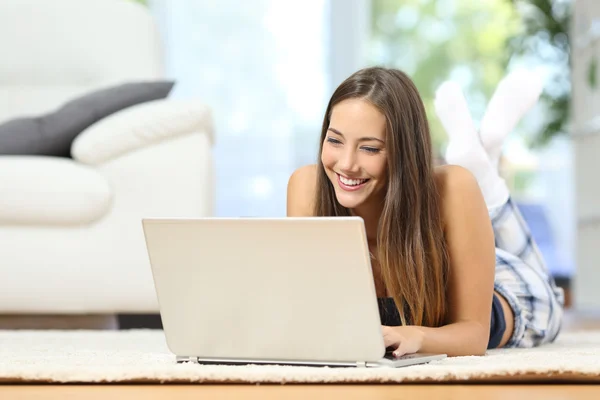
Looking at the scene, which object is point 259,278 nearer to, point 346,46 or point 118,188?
point 118,188

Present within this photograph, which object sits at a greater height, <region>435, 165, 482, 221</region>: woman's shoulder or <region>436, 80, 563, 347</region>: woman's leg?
<region>435, 165, 482, 221</region>: woman's shoulder

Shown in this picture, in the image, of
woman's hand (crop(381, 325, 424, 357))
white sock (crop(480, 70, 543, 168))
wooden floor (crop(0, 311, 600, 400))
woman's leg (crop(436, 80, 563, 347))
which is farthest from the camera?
white sock (crop(480, 70, 543, 168))

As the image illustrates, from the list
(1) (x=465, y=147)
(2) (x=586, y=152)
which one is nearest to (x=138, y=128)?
(1) (x=465, y=147)

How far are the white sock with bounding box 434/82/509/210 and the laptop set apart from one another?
0.99 meters

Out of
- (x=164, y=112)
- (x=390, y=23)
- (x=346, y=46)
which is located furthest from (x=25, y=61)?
(x=390, y=23)

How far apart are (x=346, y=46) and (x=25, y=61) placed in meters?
2.11

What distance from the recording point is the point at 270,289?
1.20 meters

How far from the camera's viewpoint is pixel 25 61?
11.1 ft

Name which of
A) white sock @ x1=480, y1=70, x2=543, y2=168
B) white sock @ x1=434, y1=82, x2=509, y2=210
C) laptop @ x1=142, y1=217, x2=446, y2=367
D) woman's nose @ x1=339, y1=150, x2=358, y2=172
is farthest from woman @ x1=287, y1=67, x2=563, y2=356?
white sock @ x1=480, y1=70, x2=543, y2=168

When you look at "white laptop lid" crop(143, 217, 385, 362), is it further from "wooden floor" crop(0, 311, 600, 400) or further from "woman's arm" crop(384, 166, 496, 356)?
"woman's arm" crop(384, 166, 496, 356)

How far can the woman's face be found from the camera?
1.49m

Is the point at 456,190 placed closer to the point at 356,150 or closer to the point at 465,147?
the point at 356,150

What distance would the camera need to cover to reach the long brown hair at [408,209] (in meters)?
1.51

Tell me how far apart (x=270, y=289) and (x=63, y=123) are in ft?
5.42
